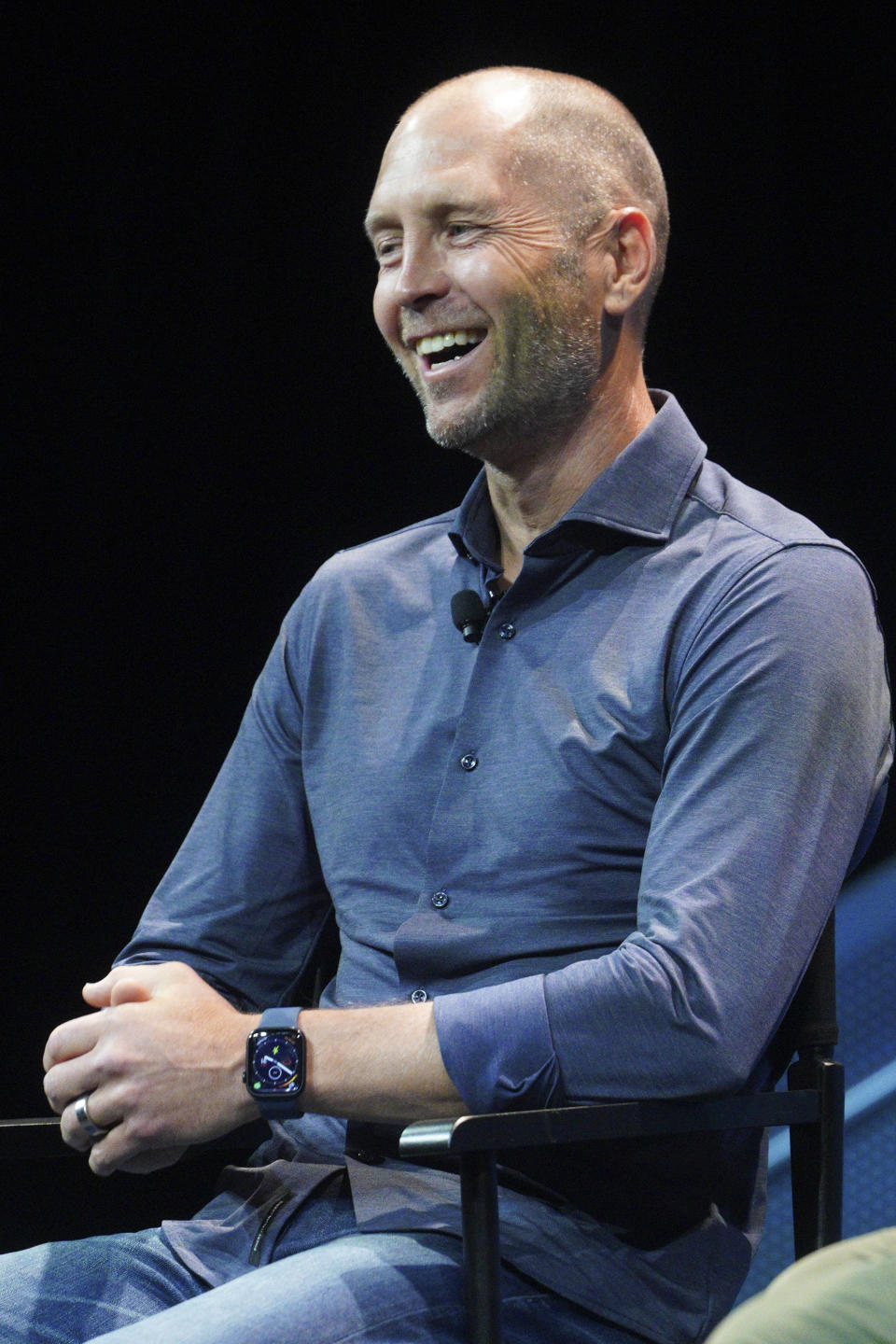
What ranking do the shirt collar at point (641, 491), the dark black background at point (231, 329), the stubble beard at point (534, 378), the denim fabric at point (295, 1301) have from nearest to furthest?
the denim fabric at point (295, 1301)
the shirt collar at point (641, 491)
the stubble beard at point (534, 378)
the dark black background at point (231, 329)

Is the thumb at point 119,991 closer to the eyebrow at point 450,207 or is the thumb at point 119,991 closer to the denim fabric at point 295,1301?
the denim fabric at point 295,1301

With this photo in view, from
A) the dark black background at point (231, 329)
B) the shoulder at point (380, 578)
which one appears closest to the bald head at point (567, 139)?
the shoulder at point (380, 578)

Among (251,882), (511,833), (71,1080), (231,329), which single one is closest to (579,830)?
(511,833)

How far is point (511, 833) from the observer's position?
1.66m

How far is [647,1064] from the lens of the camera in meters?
1.40

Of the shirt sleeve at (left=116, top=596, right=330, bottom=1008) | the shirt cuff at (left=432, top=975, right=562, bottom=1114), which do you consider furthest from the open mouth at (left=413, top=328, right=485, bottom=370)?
Answer: the shirt cuff at (left=432, top=975, right=562, bottom=1114)

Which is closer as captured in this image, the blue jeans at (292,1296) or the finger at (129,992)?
the blue jeans at (292,1296)

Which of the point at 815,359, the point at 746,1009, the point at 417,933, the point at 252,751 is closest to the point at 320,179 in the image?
the point at 815,359

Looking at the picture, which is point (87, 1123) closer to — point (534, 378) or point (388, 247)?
point (534, 378)

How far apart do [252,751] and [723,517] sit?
694 millimetres

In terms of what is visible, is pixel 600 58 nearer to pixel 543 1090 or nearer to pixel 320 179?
pixel 320 179

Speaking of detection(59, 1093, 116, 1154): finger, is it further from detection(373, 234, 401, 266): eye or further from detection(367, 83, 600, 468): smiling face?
detection(373, 234, 401, 266): eye

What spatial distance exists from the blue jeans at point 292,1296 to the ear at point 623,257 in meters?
1.18

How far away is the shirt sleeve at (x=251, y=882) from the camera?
6.29ft
